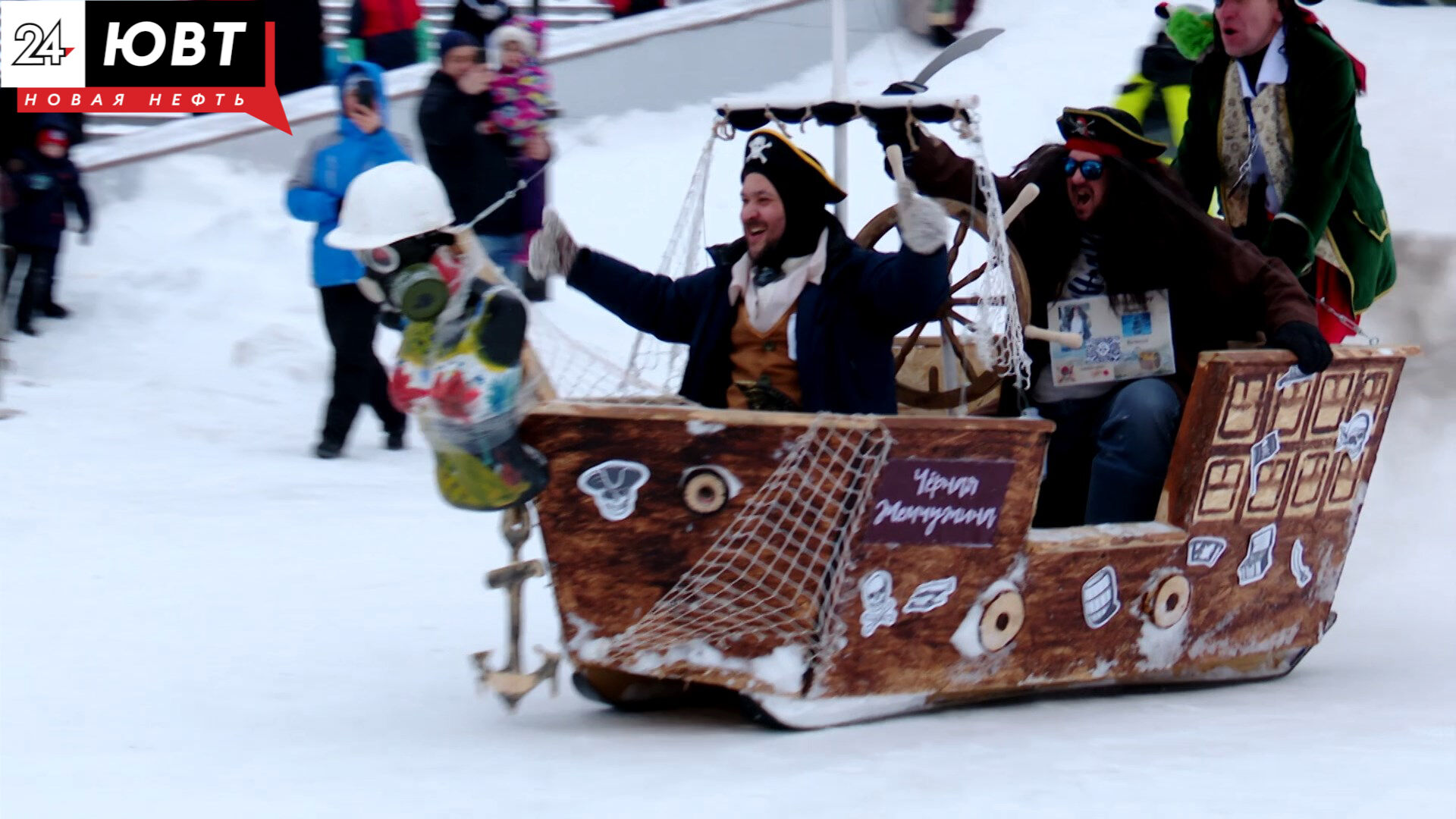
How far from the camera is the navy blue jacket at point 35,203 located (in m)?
8.24

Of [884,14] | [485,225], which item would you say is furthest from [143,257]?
[884,14]

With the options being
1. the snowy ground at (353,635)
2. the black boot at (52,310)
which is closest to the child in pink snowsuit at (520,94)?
the snowy ground at (353,635)

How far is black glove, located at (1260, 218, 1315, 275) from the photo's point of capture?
4.88 metres

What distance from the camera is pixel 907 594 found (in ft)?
13.2

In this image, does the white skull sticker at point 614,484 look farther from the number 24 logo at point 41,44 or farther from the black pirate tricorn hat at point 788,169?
the number 24 logo at point 41,44

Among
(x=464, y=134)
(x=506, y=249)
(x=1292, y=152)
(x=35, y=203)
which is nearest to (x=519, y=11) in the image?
(x=35, y=203)

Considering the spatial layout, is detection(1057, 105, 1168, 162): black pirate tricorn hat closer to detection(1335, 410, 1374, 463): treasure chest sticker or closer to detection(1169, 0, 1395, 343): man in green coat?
detection(1169, 0, 1395, 343): man in green coat

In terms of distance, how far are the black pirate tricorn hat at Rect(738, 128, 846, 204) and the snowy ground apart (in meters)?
1.21

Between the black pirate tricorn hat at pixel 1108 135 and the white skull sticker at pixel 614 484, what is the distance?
1.64 m

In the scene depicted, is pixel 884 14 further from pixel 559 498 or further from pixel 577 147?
pixel 559 498

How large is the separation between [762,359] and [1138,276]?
1054 mm

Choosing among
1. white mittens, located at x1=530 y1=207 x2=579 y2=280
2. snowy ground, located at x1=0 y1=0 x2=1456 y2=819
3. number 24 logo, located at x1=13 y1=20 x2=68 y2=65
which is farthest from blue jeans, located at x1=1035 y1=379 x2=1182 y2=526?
number 24 logo, located at x1=13 y1=20 x2=68 y2=65

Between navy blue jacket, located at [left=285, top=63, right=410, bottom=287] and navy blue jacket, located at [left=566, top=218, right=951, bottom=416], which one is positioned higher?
navy blue jacket, located at [left=566, top=218, right=951, bottom=416]

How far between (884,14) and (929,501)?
30.4 ft
